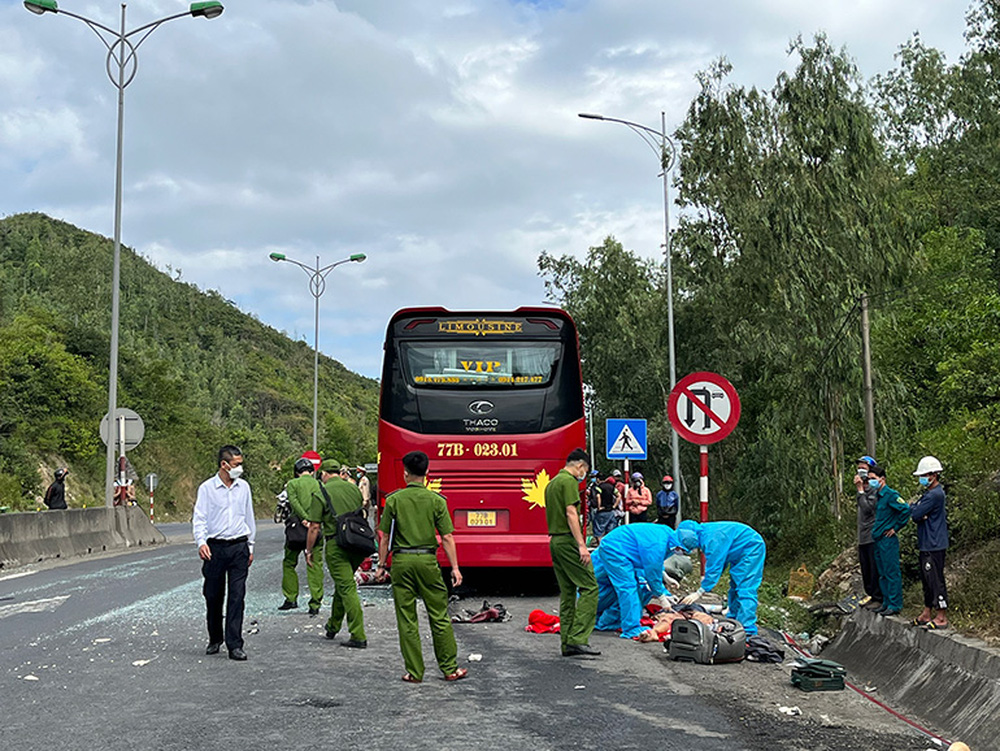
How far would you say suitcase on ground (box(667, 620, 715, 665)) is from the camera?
1025 cm

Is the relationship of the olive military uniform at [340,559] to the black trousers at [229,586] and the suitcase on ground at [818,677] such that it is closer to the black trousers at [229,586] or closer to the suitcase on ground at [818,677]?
the black trousers at [229,586]

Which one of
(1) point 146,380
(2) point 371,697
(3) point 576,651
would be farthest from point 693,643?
(1) point 146,380

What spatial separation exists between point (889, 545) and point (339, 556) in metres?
5.08

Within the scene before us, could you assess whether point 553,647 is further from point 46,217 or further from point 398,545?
point 46,217

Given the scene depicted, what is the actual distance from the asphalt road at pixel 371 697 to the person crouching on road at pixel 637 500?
35.1 feet

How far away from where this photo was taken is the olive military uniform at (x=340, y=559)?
36.6 ft

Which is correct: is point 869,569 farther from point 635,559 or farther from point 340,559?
point 340,559

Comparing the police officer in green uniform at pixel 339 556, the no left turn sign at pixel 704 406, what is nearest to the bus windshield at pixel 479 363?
the no left turn sign at pixel 704 406

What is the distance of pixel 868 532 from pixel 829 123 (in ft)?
66.3

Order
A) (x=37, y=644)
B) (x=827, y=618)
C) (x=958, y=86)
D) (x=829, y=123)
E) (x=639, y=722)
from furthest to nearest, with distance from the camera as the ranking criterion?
1. (x=958, y=86)
2. (x=829, y=123)
3. (x=827, y=618)
4. (x=37, y=644)
5. (x=639, y=722)

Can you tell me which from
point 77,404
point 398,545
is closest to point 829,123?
point 398,545

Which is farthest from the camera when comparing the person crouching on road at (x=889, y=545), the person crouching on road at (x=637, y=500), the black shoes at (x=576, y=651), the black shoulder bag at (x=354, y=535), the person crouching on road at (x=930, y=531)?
the person crouching on road at (x=637, y=500)

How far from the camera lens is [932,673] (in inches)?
A: 338

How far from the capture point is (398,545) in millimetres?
9406
